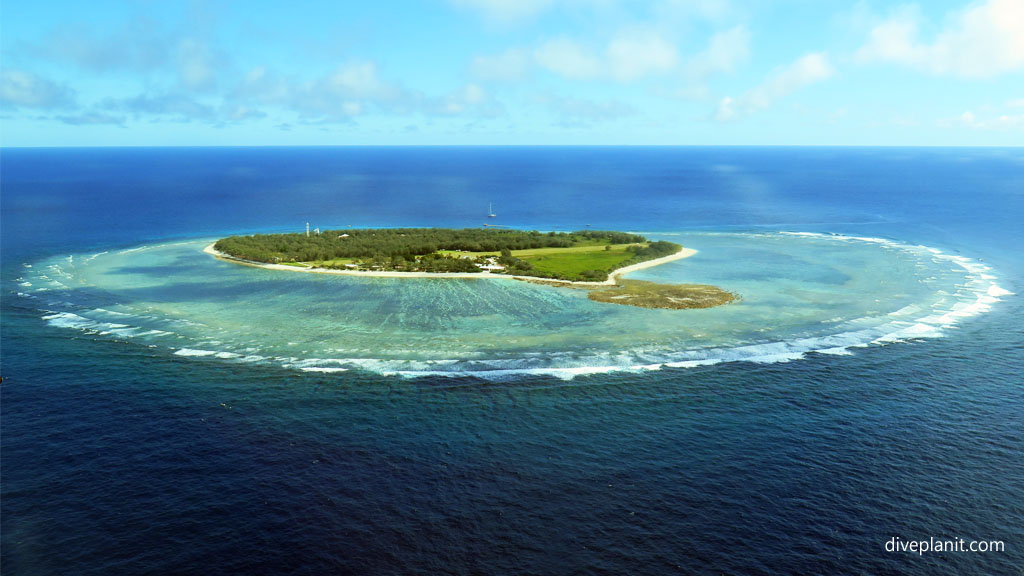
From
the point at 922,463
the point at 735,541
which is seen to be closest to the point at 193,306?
the point at 735,541

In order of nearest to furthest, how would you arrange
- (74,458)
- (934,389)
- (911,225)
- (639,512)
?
1. (639,512)
2. (74,458)
3. (934,389)
4. (911,225)

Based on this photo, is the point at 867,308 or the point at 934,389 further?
the point at 867,308

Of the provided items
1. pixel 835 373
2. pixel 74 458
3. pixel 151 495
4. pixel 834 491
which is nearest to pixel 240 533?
pixel 151 495

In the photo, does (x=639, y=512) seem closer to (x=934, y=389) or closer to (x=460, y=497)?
(x=460, y=497)

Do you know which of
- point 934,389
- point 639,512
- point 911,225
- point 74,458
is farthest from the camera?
point 911,225

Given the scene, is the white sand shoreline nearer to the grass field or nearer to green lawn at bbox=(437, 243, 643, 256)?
the grass field

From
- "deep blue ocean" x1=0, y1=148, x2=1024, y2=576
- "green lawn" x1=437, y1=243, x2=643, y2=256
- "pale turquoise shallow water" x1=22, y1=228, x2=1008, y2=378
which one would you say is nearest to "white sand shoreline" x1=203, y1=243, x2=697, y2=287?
"pale turquoise shallow water" x1=22, y1=228, x2=1008, y2=378
